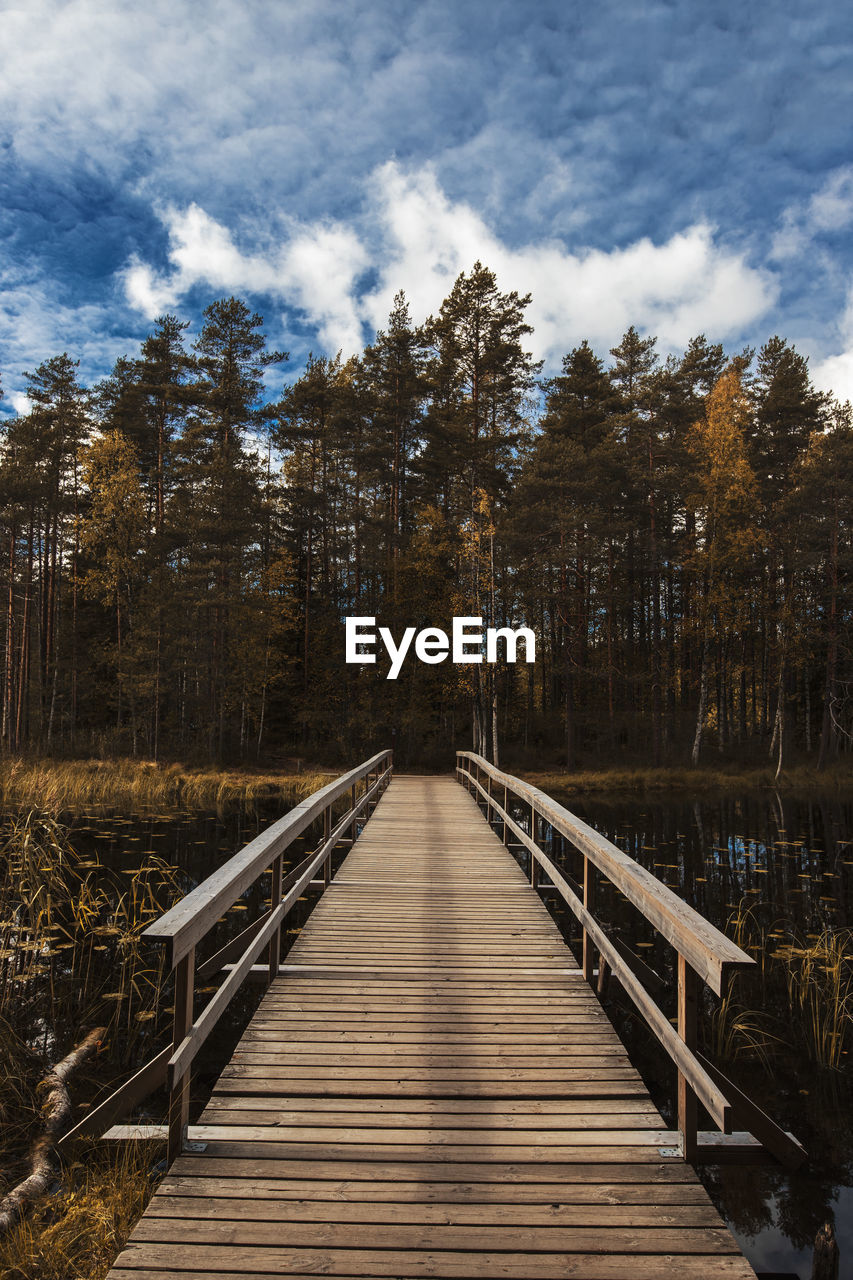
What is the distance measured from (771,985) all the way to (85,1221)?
212 inches

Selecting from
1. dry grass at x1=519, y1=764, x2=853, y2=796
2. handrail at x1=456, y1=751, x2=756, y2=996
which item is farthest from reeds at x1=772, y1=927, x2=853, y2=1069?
dry grass at x1=519, y1=764, x2=853, y2=796

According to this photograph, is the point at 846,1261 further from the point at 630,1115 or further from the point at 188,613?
the point at 188,613

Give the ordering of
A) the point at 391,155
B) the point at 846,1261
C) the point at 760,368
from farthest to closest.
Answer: the point at 760,368, the point at 391,155, the point at 846,1261

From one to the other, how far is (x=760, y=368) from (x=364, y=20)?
21749 mm

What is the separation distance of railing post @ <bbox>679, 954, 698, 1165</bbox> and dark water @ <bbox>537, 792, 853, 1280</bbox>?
10.8 inches

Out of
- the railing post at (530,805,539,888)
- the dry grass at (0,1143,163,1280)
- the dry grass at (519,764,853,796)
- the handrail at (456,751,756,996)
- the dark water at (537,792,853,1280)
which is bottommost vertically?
the dry grass at (519,764,853,796)

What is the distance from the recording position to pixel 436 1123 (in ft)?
8.21

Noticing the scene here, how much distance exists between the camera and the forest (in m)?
21.2

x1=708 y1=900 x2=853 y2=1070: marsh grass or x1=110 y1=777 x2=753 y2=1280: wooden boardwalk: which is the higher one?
x1=110 y1=777 x2=753 y2=1280: wooden boardwalk

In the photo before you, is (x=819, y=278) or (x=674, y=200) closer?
(x=674, y=200)

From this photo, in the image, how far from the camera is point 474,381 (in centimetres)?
2277

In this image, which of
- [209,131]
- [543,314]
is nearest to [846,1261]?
[209,131]

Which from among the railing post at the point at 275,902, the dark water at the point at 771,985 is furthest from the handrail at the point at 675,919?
the railing post at the point at 275,902

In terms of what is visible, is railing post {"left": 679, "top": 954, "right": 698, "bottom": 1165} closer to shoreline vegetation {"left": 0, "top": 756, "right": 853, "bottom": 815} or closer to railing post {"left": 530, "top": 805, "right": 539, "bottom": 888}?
railing post {"left": 530, "top": 805, "right": 539, "bottom": 888}
